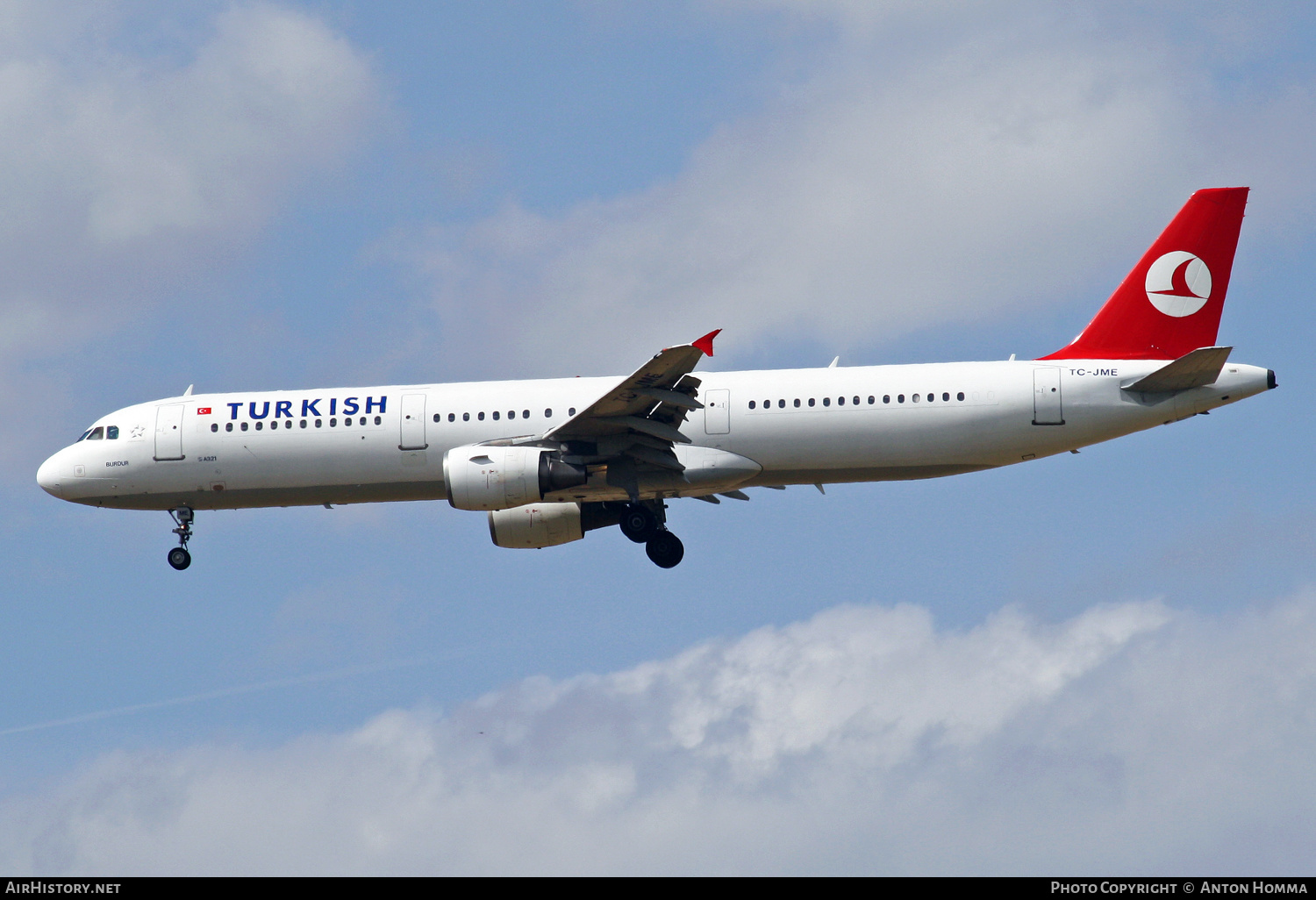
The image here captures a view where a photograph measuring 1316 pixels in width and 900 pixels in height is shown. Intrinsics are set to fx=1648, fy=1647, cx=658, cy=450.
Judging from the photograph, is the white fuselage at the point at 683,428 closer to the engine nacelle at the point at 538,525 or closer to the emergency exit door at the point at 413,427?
the emergency exit door at the point at 413,427

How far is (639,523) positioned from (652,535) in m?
0.45

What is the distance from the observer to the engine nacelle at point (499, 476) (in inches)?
1369

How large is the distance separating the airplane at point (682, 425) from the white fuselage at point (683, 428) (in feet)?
0.14

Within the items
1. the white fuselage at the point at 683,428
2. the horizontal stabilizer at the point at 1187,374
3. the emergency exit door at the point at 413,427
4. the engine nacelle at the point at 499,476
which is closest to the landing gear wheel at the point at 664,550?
the white fuselage at the point at 683,428

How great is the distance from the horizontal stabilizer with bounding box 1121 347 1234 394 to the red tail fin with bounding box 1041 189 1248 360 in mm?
1518

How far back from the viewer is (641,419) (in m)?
35.2

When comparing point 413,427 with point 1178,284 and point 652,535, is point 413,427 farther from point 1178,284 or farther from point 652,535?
point 1178,284

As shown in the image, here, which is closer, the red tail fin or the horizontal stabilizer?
the horizontal stabilizer

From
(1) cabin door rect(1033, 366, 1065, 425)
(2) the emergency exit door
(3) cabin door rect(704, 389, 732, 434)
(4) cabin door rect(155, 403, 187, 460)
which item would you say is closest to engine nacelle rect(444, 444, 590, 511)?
(2) the emergency exit door

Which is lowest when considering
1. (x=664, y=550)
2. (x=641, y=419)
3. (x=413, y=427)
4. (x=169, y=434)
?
(x=664, y=550)

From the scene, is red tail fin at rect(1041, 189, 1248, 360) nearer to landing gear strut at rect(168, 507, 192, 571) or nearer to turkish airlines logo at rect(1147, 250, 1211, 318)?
turkish airlines logo at rect(1147, 250, 1211, 318)

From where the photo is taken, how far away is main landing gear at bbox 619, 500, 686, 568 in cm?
3812

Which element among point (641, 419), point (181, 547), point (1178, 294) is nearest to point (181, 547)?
point (181, 547)

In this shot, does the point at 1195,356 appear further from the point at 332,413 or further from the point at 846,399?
the point at 332,413
